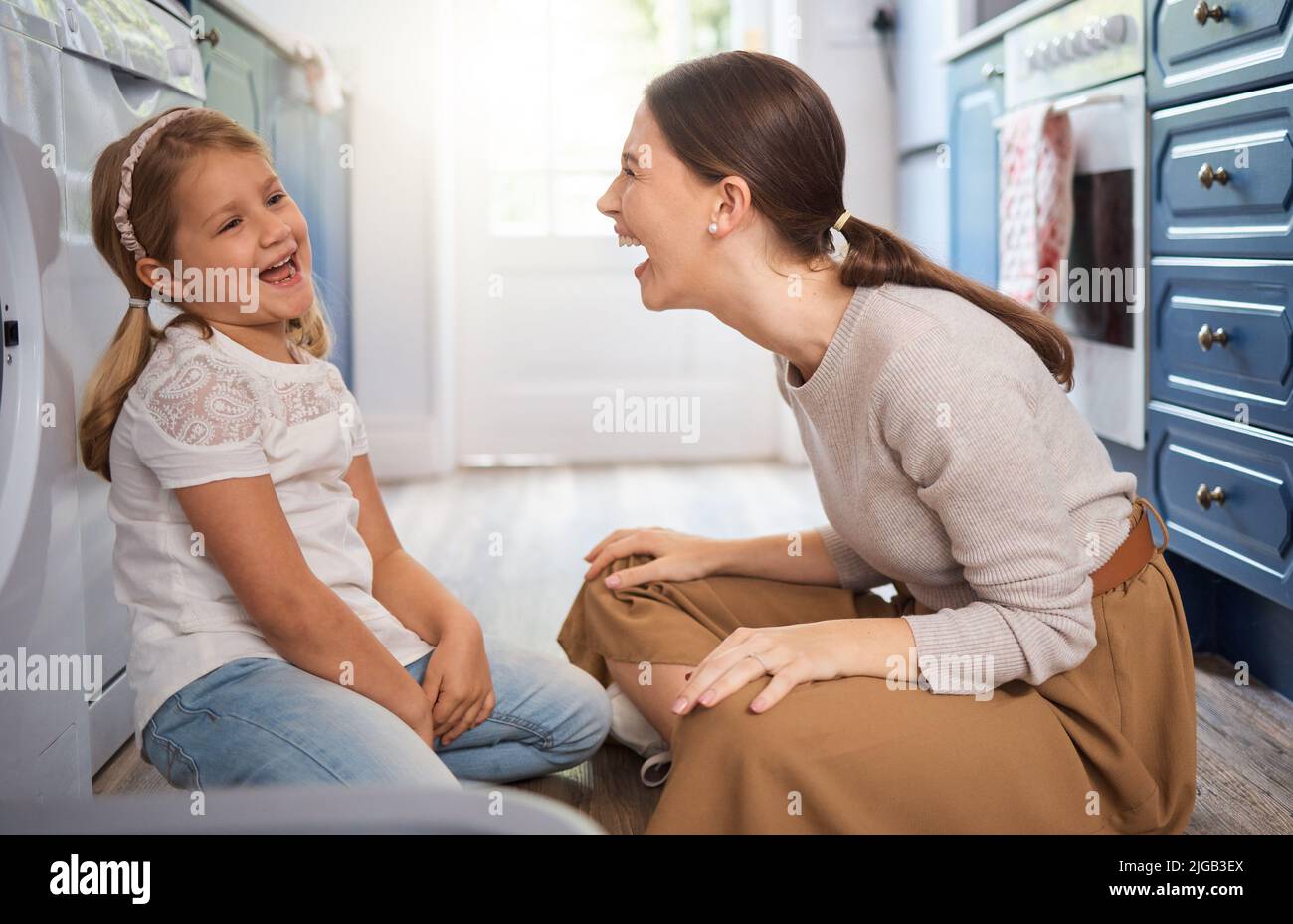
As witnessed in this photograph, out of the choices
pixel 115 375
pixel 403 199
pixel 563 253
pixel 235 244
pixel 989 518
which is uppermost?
pixel 403 199

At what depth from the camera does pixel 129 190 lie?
1067 mm

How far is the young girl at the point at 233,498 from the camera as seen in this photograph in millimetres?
1000

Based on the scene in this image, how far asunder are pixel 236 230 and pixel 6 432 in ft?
0.87

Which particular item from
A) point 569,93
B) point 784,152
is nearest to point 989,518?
point 784,152

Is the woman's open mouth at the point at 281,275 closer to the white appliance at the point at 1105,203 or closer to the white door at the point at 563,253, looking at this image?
the white appliance at the point at 1105,203

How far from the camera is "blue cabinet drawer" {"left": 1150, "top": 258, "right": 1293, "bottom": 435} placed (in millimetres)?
1443

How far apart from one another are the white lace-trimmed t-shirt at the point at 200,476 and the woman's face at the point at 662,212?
33 cm

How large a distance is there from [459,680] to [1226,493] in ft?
3.36

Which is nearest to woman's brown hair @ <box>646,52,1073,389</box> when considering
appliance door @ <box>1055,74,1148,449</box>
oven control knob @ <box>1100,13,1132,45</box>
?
appliance door @ <box>1055,74,1148,449</box>

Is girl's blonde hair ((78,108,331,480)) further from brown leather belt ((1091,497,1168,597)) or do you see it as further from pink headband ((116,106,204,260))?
brown leather belt ((1091,497,1168,597))

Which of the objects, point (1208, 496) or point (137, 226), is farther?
point (1208, 496)

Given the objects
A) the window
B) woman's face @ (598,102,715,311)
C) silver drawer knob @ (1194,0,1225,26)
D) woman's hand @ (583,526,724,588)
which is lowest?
woman's hand @ (583,526,724,588)

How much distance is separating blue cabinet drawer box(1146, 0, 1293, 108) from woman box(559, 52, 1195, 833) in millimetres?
569

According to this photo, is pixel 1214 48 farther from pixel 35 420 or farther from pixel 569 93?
pixel 569 93
